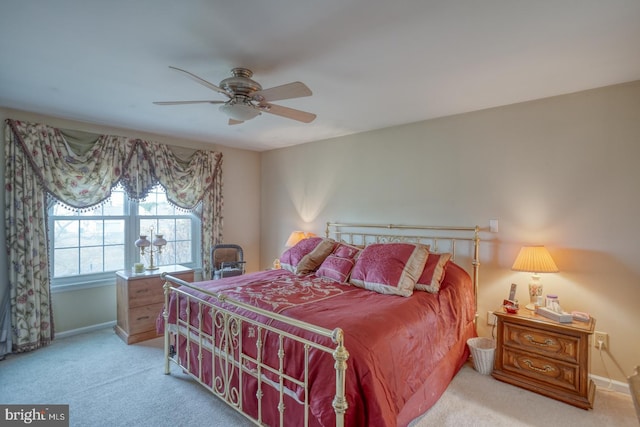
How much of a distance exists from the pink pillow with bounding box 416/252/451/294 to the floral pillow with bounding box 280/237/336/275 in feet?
3.60

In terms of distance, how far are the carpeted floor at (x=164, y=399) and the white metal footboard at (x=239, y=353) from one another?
0.49ft

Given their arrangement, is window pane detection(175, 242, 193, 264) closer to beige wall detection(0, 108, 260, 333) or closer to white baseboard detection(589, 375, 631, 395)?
beige wall detection(0, 108, 260, 333)

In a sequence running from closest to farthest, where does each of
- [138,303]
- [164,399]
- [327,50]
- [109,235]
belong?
[327,50] → [164,399] → [138,303] → [109,235]

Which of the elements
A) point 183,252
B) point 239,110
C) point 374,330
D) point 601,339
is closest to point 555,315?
point 601,339

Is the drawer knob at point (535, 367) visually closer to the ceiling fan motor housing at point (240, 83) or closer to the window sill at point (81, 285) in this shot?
the ceiling fan motor housing at point (240, 83)

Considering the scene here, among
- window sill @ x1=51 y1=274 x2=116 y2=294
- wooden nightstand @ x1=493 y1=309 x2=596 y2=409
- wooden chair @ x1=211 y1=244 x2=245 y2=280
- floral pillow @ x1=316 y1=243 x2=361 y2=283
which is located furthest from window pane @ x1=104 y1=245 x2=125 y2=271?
wooden nightstand @ x1=493 y1=309 x2=596 y2=409

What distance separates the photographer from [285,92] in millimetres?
2041

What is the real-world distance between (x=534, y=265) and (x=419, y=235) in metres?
1.17

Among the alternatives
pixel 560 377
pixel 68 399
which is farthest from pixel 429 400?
pixel 68 399

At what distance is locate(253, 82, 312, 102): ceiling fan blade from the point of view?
195cm

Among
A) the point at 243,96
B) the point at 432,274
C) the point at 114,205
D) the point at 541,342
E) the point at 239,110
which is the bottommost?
the point at 541,342

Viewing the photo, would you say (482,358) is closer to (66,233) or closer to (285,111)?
(285,111)

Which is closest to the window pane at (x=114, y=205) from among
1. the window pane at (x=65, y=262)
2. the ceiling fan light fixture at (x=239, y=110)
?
the window pane at (x=65, y=262)

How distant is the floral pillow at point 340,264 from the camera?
3.02 m
